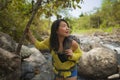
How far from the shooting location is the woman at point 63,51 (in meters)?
4.79

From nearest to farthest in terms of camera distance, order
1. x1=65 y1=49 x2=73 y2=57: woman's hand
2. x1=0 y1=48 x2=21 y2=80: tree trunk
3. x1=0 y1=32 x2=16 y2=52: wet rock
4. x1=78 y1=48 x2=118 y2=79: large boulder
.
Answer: x1=65 y1=49 x2=73 y2=57: woman's hand, x1=0 y1=48 x2=21 y2=80: tree trunk, x1=0 y1=32 x2=16 y2=52: wet rock, x1=78 y1=48 x2=118 y2=79: large boulder

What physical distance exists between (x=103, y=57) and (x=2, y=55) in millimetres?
5018

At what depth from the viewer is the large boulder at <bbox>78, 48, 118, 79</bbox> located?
9.62m

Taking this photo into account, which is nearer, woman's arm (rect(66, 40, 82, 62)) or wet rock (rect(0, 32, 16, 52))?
woman's arm (rect(66, 40, 82, 62))

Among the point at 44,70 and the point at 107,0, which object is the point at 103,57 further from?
the point at 107,0

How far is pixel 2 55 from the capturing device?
5.39m

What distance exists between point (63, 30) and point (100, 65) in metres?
5.06

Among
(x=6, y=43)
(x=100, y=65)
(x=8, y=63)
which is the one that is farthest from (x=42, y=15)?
(x=8, y=63)

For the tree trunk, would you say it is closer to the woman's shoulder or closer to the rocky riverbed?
the rocky riverbed

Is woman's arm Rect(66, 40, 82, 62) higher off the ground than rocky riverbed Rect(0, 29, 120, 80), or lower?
higher

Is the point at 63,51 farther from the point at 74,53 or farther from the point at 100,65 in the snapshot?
the point at 100,65

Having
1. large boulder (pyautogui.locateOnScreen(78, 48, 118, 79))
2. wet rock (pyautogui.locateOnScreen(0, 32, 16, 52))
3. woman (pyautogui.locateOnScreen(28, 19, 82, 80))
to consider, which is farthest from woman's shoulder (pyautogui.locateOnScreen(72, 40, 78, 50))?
Answer: large boulder (pyautogui.locateOnScreen(78, 48, 118, 79))

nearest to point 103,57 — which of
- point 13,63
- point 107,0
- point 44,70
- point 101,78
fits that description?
point 101,78

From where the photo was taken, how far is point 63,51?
4.82 m
